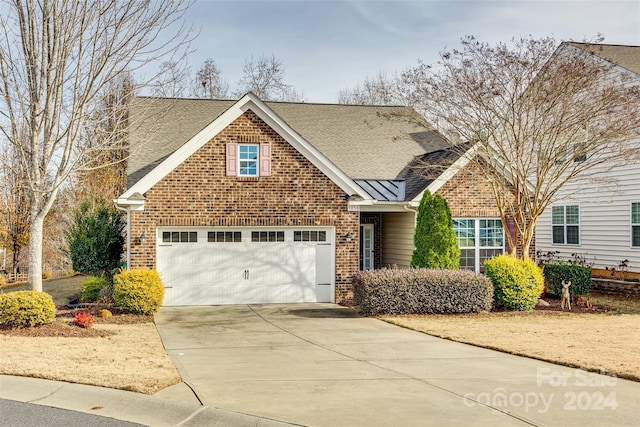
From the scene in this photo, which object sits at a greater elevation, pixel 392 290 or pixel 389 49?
pixel 389 49

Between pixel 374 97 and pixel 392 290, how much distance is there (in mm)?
27813

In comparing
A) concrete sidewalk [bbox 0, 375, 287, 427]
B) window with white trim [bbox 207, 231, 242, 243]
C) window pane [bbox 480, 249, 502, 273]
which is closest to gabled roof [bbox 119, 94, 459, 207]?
window with white trim [bbox 207, 231, 242, 243]

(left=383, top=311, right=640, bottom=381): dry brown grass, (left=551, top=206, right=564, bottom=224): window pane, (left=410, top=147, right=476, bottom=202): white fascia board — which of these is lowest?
(left=383, top=311, right=640, bottom=381): dry brown grass

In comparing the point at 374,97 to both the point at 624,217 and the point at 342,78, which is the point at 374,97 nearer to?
the point at 342,78

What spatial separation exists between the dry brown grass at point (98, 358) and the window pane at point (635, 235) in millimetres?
15603

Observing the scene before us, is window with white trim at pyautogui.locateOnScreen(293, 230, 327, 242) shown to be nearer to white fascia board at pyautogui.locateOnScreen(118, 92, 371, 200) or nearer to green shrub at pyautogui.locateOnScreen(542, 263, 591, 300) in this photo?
white fascia board at pyautogui.locateOnScreen(118, 92, 371, 200)

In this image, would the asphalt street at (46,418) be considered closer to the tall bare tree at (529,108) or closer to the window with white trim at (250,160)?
the window with white trim at (250,160)

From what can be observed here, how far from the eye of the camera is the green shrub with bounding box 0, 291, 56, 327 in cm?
1227

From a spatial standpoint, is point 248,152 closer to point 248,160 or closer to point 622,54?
point 248,160

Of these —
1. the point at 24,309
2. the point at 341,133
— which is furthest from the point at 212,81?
the point at 24,309

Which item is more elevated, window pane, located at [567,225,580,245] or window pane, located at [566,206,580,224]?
window pane, located at [566,206,580,224]

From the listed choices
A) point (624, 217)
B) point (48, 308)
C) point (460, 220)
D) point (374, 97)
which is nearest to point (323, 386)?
point (48, 308)

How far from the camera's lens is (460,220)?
1956 centimetres

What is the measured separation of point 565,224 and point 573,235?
20.9 inches
